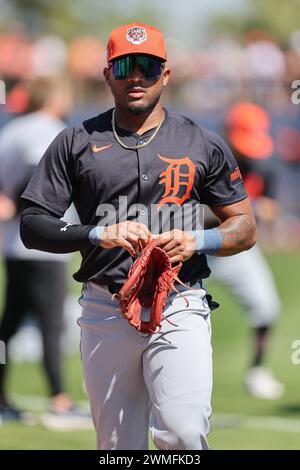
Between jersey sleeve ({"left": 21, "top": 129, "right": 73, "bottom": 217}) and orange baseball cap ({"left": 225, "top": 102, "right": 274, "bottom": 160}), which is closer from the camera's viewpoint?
jersey sleeve ({"left": 21, "top": 129, "right": 73, "bottom": 217})

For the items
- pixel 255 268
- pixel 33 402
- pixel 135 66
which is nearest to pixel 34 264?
pixel 33 402

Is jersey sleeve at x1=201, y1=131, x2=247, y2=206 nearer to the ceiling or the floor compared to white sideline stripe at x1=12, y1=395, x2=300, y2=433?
nearer to the ceiling

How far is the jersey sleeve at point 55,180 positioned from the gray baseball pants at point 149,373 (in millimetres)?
426

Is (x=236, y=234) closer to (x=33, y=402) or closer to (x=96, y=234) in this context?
(x=96, y=234)

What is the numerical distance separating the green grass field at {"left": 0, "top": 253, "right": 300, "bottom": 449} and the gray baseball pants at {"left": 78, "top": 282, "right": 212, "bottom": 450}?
7.15 ft

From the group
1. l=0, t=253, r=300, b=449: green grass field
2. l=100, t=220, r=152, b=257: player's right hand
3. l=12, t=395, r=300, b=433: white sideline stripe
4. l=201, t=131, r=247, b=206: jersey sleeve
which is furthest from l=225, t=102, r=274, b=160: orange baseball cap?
l=100, t=220, r=152, b=257: player's right hand

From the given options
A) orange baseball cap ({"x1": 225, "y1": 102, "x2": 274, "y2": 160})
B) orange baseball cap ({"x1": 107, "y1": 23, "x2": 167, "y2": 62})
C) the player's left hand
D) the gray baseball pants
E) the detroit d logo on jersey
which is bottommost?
the gray baseball pants

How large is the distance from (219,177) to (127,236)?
61 cm

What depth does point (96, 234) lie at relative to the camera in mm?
4531

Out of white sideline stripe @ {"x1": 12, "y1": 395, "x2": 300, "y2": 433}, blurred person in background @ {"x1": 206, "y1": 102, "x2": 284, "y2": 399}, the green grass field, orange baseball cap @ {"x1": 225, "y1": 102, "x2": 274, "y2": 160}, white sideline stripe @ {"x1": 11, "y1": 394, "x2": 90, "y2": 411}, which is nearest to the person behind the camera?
the green grass field

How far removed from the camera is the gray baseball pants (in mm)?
4539

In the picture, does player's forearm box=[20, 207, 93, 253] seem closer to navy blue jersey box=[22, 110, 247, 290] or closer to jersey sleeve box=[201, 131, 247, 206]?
navy blue jersey box=[22, 110, 247, 290]

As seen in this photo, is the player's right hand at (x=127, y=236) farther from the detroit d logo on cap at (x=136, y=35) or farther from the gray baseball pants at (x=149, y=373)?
the detroit d logo on cap at (x=136, y=35)

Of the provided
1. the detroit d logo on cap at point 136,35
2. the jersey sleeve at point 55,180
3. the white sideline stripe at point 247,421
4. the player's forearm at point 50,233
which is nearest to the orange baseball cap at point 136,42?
the detroit d logo on cap at point 136,35
